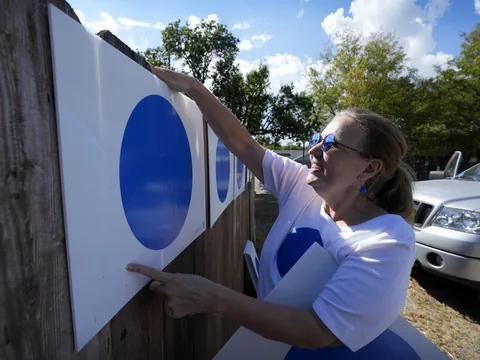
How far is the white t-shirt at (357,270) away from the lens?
3.30 ft

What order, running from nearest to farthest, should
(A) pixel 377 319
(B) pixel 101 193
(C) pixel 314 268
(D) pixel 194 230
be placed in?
(B) pixel 101 193, (A) pixel 377 319, (C) pixel 314 268, (D) pixel 194 230

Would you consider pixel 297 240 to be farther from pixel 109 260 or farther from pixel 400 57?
pixel 400 57

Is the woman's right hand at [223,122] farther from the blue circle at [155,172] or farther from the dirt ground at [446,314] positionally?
the dirt ground at [446,314]

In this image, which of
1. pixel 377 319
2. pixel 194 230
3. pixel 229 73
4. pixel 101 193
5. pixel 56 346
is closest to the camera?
pixel 56 346

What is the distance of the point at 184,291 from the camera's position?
105 cm

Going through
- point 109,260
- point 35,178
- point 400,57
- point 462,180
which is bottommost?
point 462,180

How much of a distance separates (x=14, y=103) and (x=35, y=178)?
0.15 meters

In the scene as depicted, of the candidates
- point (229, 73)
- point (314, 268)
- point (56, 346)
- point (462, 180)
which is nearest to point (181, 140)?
point (314, 268)

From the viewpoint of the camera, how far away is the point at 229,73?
15398 millimetres

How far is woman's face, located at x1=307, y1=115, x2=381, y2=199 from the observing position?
4.60ft

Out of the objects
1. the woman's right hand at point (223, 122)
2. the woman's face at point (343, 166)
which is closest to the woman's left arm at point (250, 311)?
the woman's face at point (343, 166)

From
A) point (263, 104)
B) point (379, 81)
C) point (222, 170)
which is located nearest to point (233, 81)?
point (263, 104)

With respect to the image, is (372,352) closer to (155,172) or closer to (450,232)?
(155,172)

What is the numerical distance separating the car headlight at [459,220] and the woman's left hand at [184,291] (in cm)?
356
